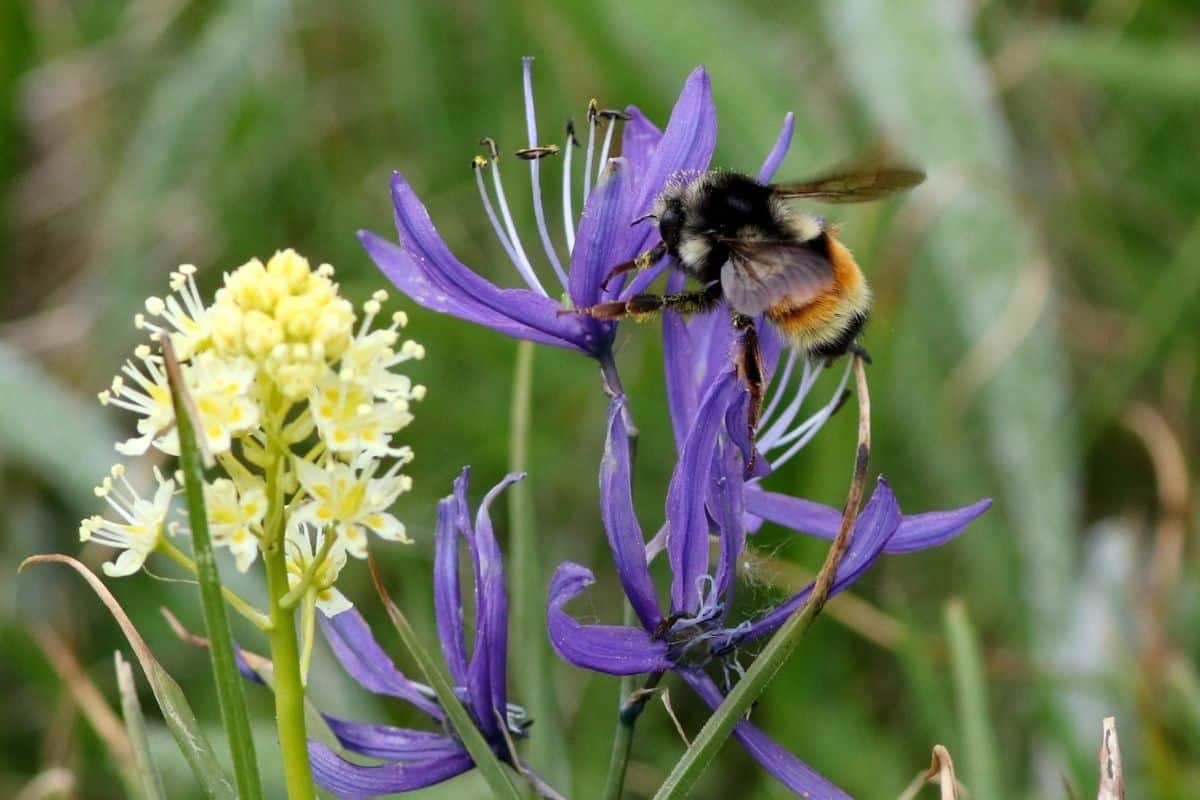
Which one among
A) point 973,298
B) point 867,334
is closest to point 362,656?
point 867,334

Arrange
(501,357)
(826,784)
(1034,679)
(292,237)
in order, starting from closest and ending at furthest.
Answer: (826,784)
(1034,679)
(501,357)
(292,237)

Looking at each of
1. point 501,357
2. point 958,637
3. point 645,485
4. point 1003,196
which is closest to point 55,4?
point 501,357

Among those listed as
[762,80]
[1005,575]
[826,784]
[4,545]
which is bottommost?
[1005,575]

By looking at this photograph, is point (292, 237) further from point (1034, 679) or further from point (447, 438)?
point (1034, 679)

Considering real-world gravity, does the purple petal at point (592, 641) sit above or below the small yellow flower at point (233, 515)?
below

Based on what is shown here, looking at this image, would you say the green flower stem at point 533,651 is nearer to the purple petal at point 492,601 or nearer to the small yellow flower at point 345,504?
the purple petal at point 492,601

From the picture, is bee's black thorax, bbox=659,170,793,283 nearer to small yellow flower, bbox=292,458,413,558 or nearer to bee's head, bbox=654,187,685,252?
bee's head, bbox=654,187,685,252

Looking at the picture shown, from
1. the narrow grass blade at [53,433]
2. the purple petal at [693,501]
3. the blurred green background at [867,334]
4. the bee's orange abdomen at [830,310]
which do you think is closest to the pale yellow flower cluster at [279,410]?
the purple petal at [693,501]
